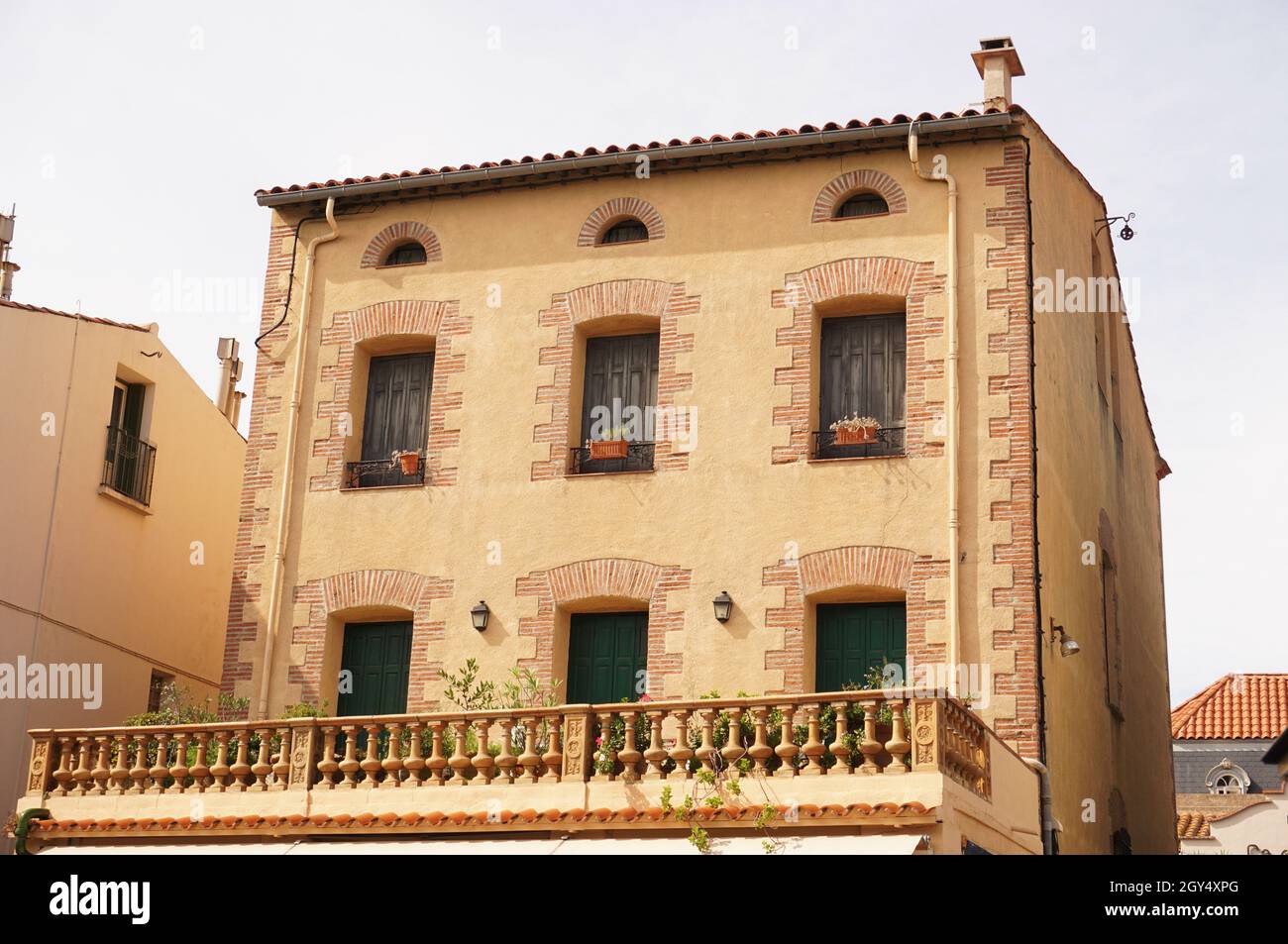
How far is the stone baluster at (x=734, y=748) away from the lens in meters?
15.7

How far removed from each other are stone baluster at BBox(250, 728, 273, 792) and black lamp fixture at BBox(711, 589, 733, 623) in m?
4.82

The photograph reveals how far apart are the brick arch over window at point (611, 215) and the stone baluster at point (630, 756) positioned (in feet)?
→ 21.9

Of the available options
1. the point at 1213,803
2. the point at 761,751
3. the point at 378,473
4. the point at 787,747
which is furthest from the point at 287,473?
the point at 1213,803

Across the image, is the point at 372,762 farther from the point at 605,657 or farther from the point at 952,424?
the point at 952,424

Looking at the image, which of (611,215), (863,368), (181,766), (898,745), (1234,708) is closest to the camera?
(898,745)

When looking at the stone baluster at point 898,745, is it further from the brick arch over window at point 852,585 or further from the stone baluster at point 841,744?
the brick arch over window at point 852,585

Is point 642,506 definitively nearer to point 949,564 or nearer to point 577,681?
point 577,681

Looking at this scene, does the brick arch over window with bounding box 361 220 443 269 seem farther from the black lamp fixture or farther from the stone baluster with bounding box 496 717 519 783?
the stone baluster with bounding box 496 717 519 783

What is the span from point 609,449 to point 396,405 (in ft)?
9.87

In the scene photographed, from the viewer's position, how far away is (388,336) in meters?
21.0

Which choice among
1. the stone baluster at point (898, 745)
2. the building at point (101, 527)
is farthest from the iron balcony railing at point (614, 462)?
the building at point (101, 527)

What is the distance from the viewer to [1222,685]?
44.8 m
